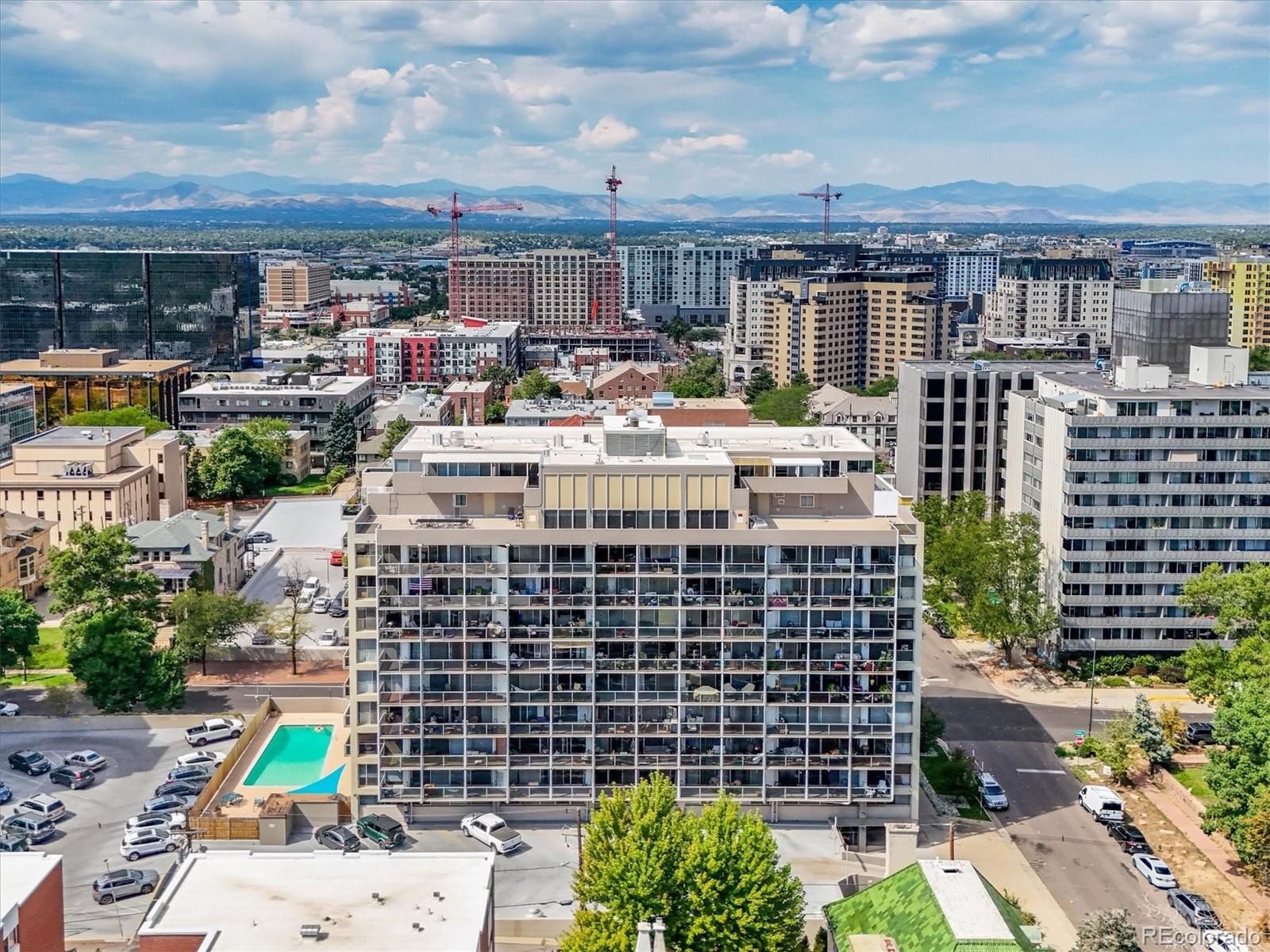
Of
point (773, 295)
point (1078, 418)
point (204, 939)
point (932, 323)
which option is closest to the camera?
point (204, 939)

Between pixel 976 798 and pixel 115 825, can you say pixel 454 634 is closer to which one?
pixel 115 825

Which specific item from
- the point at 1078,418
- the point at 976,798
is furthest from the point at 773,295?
the point at 976,798

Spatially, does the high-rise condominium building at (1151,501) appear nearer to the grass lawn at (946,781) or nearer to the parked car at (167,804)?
the grass lawn at (946,781)

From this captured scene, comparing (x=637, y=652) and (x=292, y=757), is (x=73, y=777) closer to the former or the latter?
(x=292, y=757)

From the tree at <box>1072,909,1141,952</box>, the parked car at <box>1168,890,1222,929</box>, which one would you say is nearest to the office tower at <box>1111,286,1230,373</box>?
the parked car at <box>1168,890,1222,929</box>

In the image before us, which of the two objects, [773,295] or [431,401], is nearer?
[431,401]

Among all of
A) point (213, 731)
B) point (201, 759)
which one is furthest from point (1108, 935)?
point (213, 731)

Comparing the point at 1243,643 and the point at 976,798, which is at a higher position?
the point at 1243,643
